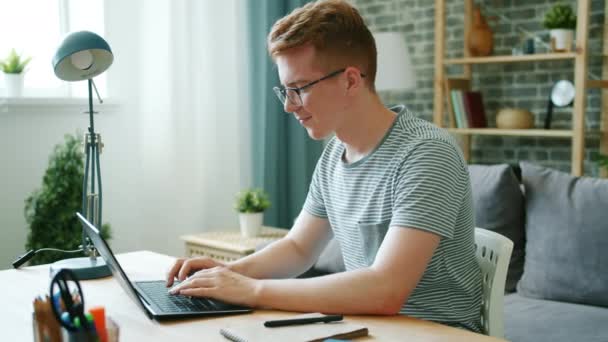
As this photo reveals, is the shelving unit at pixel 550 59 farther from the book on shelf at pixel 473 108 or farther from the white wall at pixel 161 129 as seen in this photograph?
the white wall at pixel 161 129

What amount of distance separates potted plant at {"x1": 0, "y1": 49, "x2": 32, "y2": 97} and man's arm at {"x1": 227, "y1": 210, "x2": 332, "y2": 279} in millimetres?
1937

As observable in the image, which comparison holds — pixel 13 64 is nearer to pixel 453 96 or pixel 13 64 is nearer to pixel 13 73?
pixel 13 73

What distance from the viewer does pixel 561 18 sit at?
355cm

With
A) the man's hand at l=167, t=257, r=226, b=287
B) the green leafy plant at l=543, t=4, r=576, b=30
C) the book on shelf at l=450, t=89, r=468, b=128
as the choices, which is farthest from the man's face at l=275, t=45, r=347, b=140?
the book on shelf at l=450, t=89, r=468, b=128

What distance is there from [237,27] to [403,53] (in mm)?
946

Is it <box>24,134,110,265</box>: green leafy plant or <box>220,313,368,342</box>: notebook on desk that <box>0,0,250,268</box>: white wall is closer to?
<box>24,134,110,265</box>: green leafy plant

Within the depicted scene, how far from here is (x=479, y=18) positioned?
13.0 ft

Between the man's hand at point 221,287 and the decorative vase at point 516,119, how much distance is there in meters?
2.69

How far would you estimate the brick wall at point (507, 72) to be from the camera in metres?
3.73

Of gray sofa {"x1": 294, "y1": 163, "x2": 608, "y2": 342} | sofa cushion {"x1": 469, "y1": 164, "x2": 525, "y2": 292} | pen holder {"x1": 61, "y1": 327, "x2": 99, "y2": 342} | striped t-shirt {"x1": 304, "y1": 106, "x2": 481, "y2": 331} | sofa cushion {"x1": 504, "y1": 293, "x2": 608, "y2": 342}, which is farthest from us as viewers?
sofa cushion {"x1": 469, "y1": 164, "x2": 525, "y2": 292}

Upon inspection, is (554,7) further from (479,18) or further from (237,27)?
(237,27)

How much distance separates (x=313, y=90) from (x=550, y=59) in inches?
98.4

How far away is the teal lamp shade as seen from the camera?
163 cm

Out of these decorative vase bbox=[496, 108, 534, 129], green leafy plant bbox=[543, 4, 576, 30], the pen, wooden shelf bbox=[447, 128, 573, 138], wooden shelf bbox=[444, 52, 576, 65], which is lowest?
the pen
